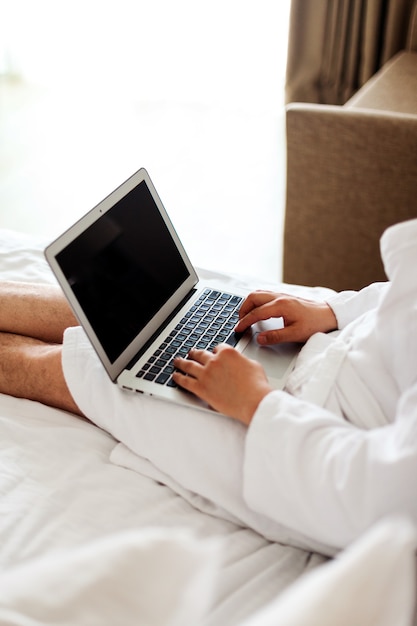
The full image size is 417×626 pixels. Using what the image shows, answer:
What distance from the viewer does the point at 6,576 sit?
0.45 meters

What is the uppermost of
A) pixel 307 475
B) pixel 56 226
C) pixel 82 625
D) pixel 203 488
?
pixel 82 625

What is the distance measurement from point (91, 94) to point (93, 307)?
3.11 metres

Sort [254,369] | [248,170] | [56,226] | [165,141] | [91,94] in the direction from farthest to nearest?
[91,94]
[165,141]
[248,170]
[56,226]
[254,369]

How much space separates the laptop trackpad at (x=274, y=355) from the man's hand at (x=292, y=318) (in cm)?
2

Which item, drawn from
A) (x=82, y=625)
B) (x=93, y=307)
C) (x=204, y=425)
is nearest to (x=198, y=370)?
(x=204, y=425)

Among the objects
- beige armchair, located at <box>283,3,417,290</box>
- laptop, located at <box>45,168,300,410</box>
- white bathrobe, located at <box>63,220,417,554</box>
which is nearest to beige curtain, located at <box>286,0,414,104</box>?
beige armchair, located at <box>283,3,417,290</box>

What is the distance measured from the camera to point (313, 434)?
2.81 feet

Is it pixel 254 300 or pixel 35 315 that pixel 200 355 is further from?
pixel 35 315

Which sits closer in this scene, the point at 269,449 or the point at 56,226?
the point at 269,449

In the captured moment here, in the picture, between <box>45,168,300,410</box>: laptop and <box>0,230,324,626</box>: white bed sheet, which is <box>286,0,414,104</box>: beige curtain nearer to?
<box>45,168,300,410</box>: laptop

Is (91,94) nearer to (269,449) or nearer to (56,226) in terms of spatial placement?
(56,226)

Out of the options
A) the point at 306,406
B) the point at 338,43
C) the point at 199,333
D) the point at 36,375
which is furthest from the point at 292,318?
the point at 338,43

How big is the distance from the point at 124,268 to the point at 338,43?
267 cm

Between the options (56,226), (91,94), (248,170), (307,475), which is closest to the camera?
(307,475)
